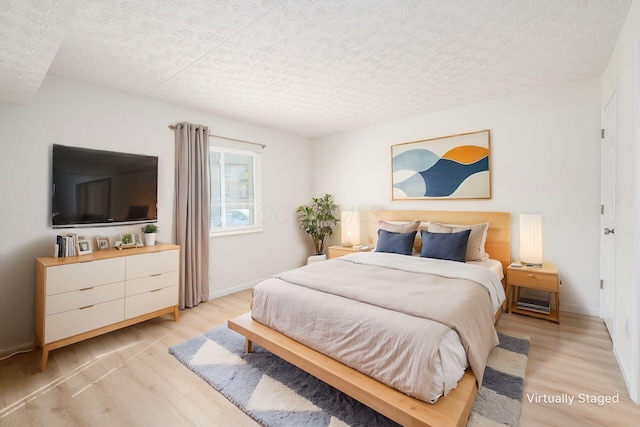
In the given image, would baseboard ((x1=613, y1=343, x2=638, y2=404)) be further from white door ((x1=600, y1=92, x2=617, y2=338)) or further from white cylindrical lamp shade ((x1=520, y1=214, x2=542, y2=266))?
white cylindrical lamp shade ((x1=520, y1=214, x2=542, y2=266))

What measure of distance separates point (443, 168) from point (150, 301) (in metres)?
3.84

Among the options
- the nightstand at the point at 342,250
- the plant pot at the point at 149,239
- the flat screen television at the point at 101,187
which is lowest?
the nightstand at the point at 342,250

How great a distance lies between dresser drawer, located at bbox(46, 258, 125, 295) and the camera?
7.49ft

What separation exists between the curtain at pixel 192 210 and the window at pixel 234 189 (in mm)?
289

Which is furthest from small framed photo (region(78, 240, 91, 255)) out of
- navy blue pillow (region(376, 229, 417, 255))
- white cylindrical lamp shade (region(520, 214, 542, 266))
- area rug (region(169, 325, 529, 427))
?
white cylindrical lamp shade (region(520, 214, 542, 266))

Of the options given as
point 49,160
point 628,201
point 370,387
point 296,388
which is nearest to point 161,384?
point 296,388

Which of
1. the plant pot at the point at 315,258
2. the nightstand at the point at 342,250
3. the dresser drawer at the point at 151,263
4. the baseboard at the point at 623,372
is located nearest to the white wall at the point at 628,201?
the baseboard at the point at 623,372

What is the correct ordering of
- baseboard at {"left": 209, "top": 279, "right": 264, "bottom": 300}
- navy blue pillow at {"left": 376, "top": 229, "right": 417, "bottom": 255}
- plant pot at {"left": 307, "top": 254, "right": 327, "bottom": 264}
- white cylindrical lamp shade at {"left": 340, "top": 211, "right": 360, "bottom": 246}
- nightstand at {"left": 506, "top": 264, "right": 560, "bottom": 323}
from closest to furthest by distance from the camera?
nightstand at {"left": 506, "top": 264, "right": 560, "bottom": 323}, navy blue pillow at {"left": 376, "top": 229, "right": 417, "bottom": 255}, baseboard at {"left": 209, "top": 279, "right": 264, "bottom": 300}, white cylindrical lamp shade at {"left": 340, "top": 211, "right": 360, "bottom": 246}, plant pot at {"left": 307, "top": 254, "right": 327, "bottom": 264}

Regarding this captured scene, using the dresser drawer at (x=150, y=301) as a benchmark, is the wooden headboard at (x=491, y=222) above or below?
above

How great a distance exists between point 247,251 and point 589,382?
3.83 meters

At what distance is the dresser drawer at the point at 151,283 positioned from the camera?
274 cm

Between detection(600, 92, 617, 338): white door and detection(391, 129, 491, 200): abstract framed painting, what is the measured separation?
1.03 m

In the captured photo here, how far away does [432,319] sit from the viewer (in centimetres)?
172

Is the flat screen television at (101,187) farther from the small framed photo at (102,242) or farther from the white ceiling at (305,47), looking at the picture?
the white ceiling at (305,47)
